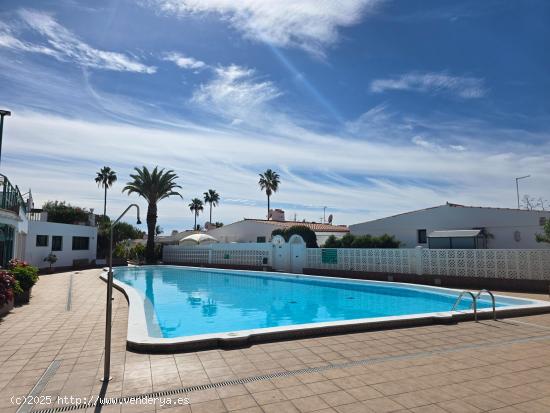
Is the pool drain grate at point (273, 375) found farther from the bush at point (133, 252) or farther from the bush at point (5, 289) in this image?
the bush at point (133, 252)


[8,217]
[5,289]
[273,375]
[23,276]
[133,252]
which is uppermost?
[8,217]

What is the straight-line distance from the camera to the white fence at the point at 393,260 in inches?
643

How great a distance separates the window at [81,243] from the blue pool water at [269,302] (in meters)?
12.6

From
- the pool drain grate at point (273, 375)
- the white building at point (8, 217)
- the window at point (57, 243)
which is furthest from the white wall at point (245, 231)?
the pool drain grate at point (273, 375)

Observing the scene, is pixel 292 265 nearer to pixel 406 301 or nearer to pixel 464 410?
pixel 406 301

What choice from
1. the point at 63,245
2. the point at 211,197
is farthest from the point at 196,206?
the point at 63,245

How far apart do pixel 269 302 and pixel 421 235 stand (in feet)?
50.5

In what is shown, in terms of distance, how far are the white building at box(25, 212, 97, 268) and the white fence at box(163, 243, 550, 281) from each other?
9.09 meters

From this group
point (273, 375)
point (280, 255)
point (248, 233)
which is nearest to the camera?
point (273, 375)

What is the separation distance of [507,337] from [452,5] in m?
8.81

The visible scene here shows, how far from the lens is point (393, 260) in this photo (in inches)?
840

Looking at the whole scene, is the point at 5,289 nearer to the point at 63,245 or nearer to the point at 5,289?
the point at 5,289

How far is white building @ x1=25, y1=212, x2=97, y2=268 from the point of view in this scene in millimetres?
27203

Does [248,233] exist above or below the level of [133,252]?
above
